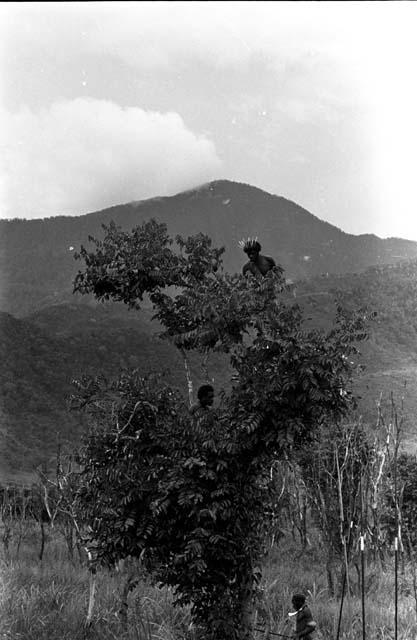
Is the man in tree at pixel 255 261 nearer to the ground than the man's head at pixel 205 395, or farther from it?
farther from it

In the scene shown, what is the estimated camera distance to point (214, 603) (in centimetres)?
684

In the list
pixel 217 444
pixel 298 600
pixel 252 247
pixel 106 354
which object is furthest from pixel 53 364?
pixel 217 444

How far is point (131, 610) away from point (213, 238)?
78.7m

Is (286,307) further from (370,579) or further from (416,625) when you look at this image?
(370,579)

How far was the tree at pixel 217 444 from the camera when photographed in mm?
5961

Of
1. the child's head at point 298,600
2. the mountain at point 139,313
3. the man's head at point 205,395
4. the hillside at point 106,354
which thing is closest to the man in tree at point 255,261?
the mountain at point 139,313

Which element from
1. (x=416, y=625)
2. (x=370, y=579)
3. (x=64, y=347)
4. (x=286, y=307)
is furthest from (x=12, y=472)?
(x=286, y=307)

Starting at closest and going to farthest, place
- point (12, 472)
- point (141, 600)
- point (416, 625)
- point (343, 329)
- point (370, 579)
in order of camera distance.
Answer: point (343, 329), point (416, 625), point (141, 600), point (370, 579), point (12, 472)

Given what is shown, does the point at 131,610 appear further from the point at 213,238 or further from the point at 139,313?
the point at 213,238

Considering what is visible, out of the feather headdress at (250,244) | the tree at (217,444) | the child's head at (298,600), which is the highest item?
the feather headdress at (250,244)

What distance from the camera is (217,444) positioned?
20.5 ft

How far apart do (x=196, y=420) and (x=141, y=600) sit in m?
4.99

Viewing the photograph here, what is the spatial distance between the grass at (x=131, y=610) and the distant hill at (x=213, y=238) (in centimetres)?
5531

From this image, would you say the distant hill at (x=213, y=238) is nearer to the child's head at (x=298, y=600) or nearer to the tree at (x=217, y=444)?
the tree at (x=217, y=444)
